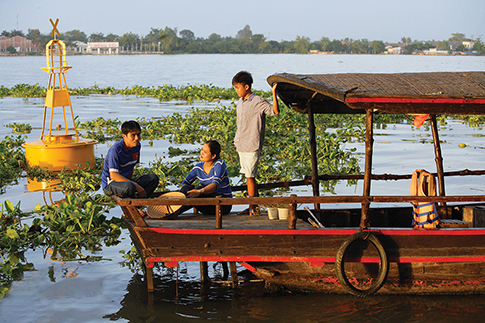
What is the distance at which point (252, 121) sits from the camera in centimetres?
567

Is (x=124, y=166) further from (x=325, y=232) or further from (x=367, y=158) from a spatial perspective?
(x=367, y=158)

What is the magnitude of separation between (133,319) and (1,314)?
112 centimetres

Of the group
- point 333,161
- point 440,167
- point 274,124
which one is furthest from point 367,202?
point 274,124

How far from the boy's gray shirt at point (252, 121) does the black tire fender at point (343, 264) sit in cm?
175

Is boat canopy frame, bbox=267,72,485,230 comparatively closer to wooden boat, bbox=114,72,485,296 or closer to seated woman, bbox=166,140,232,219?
wooden boat, bbox=114,72,485,296

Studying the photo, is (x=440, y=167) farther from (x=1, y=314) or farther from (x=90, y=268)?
(x=1, y=314)

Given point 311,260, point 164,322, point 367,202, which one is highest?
point 367,202

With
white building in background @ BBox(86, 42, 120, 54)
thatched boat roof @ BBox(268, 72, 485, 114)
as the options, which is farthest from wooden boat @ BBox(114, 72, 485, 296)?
white building in background @ BBox(86, 42, 120, 54)

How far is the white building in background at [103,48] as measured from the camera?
130 meters

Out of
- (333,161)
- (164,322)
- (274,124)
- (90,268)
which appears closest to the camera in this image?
(164,322)

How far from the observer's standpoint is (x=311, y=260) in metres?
4.47

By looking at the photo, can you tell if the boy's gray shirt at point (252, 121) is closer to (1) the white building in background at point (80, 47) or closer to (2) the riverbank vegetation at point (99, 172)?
(2) the riverbank vegetation at point (99, 172)

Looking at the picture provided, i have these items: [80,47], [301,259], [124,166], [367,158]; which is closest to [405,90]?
[367,158]

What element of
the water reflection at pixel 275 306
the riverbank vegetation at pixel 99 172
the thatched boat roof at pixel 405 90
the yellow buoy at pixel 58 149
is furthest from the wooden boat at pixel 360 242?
the yellow buoy at pixel 58 149
